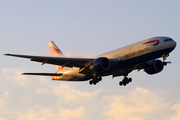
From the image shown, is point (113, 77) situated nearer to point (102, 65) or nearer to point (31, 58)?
point (102, 65)

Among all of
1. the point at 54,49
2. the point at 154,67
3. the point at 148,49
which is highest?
the point at 54,49

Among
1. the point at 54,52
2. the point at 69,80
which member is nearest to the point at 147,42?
the point at 69,80

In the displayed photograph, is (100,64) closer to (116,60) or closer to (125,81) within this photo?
(116,60)

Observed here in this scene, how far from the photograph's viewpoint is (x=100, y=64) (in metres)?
40.8

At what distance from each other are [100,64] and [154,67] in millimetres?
9986

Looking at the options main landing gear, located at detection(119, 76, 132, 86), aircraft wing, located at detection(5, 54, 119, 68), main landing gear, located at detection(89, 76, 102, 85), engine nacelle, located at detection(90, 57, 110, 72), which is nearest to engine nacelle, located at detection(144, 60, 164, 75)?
main landing gear, located at detection(119, 76, 132, 86)

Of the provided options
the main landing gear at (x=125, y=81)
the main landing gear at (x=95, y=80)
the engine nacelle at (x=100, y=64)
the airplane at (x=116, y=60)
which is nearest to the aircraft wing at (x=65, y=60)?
the airplane at (x=116, y=60)

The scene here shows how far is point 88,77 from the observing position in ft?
148

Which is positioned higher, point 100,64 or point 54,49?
point 54,49

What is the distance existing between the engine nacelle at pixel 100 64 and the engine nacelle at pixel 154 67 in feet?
27.4

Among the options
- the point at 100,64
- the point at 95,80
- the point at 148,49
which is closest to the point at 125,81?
the point at 95,80

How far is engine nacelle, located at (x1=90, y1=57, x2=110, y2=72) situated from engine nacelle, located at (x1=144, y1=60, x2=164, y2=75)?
8.36 meters

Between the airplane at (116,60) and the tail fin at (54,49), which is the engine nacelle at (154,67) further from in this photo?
the tail fin at (54,49)

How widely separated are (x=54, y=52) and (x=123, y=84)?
1545 centimetres
